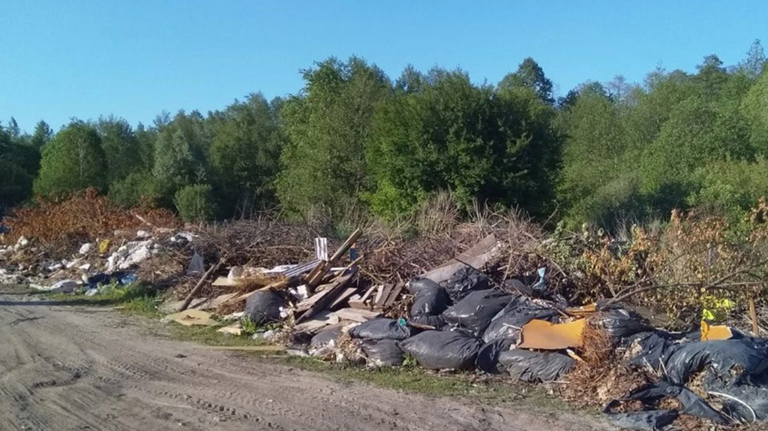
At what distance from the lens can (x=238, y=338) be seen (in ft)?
36.1

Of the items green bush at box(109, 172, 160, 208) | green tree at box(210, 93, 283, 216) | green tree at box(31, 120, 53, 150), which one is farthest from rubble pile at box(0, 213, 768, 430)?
green tree at box(31, 120, 53, 150)

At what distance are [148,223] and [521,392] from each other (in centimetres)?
1410

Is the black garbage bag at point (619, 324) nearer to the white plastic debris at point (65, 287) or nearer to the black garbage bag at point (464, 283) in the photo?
the black garbage bag at point (464, 283)

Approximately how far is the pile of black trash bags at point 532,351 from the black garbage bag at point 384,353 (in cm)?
1

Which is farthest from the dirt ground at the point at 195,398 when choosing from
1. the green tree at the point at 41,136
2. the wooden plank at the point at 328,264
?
the green tree at the point at 41,136

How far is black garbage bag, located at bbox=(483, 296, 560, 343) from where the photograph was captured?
9.00 metres

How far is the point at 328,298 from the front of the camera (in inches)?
456

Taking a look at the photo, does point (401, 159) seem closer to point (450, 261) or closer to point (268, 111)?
point (450, 261)

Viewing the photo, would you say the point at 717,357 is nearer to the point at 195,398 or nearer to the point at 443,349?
the point at 443,349

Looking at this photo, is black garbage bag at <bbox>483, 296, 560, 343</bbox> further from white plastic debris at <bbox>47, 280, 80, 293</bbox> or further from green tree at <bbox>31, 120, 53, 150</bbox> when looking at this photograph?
green tree at <bbox>31, 120, 53, 150</bbox>

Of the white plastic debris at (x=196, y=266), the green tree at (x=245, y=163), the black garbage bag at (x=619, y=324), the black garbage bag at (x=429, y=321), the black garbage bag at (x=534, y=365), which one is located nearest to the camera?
the black garbage bag at (x=534, y=365)

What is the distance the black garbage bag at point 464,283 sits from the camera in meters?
10.5

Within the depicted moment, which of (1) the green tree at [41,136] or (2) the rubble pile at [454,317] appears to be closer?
(2) the rubble pile at [454,317]

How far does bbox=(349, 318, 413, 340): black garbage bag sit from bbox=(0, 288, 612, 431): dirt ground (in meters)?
1.14
